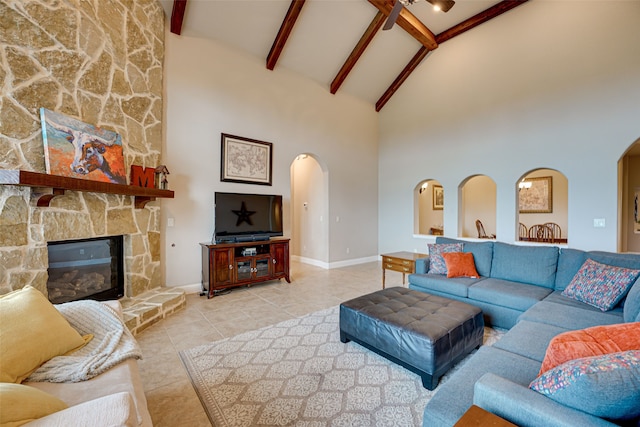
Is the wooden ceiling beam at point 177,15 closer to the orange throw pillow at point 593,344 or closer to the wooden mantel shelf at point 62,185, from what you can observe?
the wooden mantel shelf at point 62,185

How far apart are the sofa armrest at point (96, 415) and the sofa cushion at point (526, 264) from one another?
3.62 meters

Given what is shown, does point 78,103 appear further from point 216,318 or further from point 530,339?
point 530,339

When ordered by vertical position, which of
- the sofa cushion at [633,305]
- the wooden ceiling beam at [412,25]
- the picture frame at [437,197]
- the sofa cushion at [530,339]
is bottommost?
the sofa cushion at [530,339]

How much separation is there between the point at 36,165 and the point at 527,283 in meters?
5.18

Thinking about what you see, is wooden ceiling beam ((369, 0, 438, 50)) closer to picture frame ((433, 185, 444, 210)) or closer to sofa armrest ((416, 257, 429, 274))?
picture frame ((433, 185, 444, 210))

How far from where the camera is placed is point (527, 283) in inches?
119

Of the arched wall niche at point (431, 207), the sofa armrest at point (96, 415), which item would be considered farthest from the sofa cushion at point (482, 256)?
the arched wall niche at point (431, 207)

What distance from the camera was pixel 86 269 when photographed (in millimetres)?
3049

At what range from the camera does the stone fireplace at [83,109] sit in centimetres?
243

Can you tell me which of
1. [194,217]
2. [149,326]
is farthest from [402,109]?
[149,326]

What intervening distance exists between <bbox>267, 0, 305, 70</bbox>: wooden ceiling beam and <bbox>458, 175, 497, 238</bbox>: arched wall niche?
553cm

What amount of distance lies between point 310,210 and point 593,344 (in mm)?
5717

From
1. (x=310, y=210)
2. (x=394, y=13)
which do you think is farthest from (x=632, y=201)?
(x=310, y=210)

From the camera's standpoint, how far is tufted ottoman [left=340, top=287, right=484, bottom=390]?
1.90 meters
